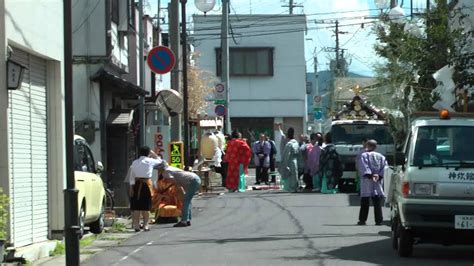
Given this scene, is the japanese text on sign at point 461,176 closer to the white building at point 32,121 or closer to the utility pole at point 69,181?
the utility pole at point 69,181

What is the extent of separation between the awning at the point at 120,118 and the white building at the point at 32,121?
26.2ft

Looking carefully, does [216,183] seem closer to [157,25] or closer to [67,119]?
[157,25]

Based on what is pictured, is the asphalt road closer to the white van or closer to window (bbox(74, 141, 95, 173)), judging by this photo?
the white van

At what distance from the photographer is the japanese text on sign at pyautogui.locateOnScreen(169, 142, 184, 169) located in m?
21.4

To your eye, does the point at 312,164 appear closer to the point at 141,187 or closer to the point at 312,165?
the point at 312,165

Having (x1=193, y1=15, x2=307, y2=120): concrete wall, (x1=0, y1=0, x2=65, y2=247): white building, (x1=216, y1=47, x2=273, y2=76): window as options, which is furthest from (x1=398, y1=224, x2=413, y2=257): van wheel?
(x1=216, y1=47, x2=273, y2=76): window

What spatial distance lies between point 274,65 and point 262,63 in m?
0.78

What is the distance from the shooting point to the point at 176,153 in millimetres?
21453

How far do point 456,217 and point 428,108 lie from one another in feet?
23.0

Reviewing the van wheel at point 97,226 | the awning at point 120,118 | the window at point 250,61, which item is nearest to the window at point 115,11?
the awning at point 120,118

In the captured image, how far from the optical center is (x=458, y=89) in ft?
53.1

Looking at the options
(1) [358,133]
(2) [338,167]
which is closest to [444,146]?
(2) [338,167]

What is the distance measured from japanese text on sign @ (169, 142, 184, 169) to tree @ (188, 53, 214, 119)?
20928 millimetres

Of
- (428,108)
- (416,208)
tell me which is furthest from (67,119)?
(428,108)
